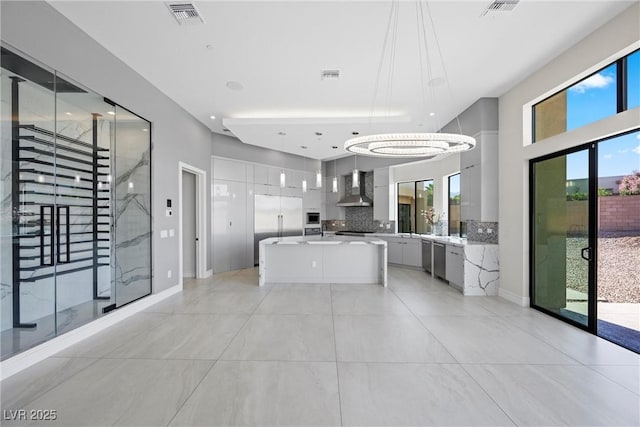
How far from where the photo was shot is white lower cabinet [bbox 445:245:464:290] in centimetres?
504

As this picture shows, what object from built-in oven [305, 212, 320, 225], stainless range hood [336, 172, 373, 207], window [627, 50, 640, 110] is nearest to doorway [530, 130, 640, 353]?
window [627, 50, 640, 110]

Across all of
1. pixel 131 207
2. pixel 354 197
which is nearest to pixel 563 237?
pixel 354 197

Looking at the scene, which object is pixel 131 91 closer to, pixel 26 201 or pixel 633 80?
pixel 26 201

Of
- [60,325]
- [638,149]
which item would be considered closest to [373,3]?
[638,149]

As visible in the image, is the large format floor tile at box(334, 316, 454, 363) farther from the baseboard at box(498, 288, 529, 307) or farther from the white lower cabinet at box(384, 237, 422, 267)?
the white lower cabinet at box(384, 237, 422, 267)

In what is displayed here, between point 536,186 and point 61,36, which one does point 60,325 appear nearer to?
point 61,36

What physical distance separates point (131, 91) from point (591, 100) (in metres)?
6.05

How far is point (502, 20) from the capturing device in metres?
2.90

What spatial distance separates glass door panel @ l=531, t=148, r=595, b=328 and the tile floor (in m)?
0.35

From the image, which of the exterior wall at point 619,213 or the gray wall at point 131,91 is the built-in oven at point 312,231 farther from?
the exterior wall at point 619,213

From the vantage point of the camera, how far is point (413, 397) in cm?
210

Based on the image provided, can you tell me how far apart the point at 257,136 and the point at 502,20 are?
184 inches

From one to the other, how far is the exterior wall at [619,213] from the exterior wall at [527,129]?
2.42 ft

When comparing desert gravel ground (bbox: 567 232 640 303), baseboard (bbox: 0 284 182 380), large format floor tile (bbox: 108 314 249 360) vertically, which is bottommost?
large format floor tile (bbox: 108 314 249 360)
